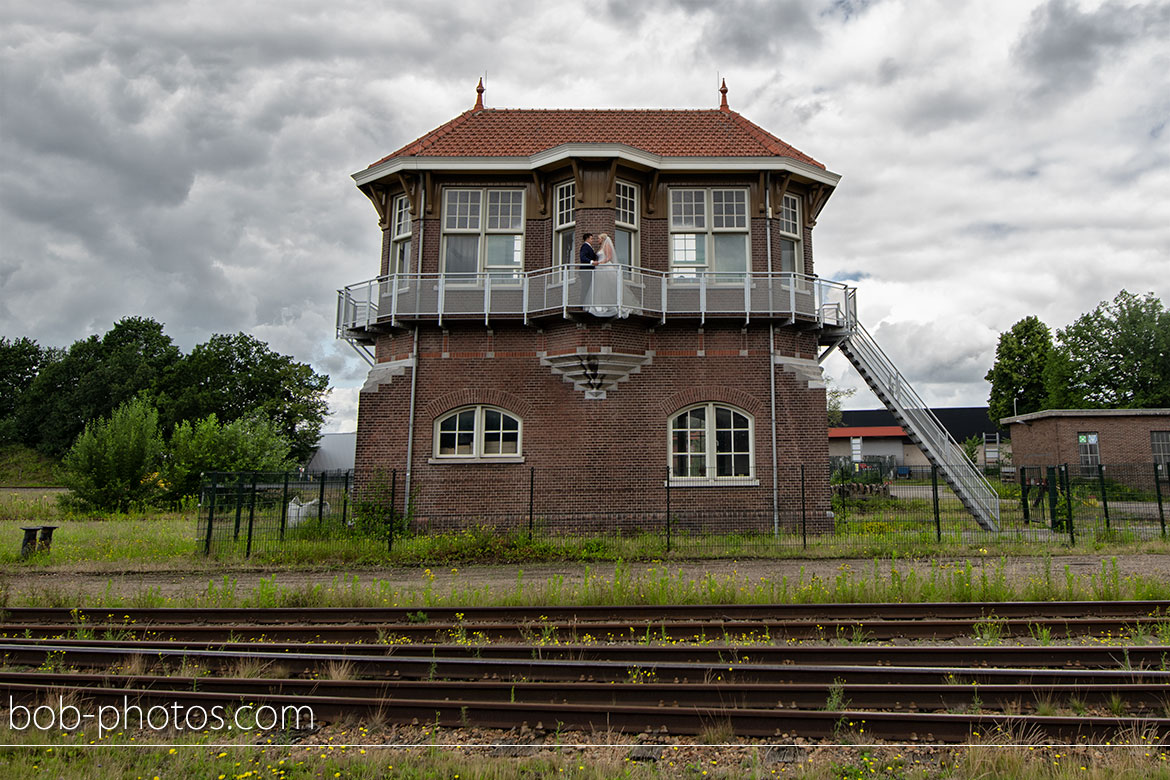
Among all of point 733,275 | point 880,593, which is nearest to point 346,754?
point 880,593

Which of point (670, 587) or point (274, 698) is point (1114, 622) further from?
point (274, 698)

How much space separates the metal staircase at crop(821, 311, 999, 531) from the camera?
17.0 metres

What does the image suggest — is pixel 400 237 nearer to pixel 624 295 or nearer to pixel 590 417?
pixel 624 295

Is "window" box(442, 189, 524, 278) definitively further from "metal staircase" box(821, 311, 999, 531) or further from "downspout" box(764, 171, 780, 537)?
"metal staircase" box(821, 311, 999, 531)

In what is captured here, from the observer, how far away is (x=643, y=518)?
1698cm

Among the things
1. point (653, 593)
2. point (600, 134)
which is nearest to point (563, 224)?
point (600, 134)

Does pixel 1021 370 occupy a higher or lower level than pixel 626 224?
higher

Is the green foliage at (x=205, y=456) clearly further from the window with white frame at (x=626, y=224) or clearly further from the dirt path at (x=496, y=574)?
the window with white frame at (x=626, y=224)

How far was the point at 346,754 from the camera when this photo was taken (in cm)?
527

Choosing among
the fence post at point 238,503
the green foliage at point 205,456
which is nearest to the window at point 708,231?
the fence post at point 238,503

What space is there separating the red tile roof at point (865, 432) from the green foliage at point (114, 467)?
57027 millimetres

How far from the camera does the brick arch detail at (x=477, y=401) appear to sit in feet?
57.4

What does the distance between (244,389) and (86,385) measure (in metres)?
13.3

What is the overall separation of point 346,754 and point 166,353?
2696 inches
